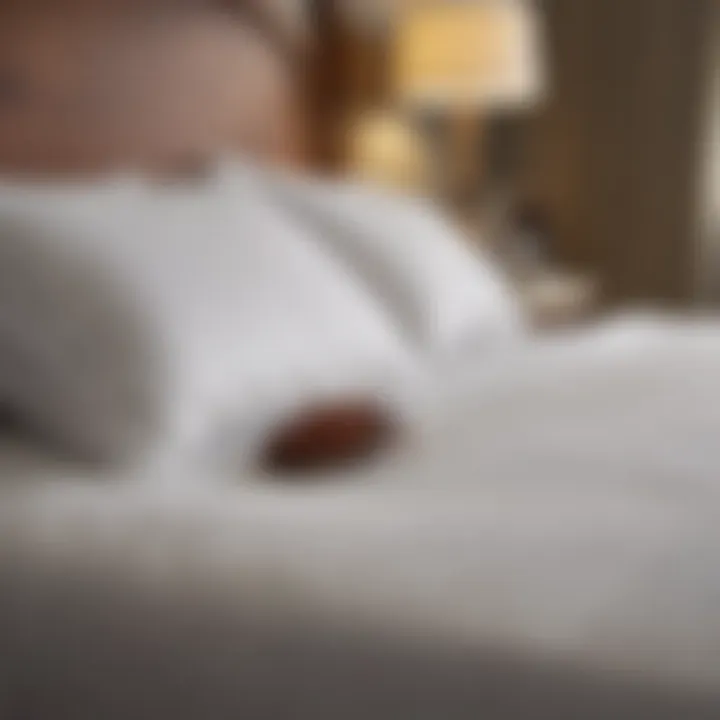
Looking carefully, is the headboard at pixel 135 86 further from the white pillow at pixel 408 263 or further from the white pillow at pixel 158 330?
the white pillow at pixel 158 330

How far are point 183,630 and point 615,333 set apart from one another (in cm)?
126

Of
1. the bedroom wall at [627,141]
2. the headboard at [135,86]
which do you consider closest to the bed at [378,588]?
the headboard at [135,86]

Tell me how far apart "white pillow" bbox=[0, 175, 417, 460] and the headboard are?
316mm

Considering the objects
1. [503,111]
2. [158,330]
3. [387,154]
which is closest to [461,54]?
[387,154]

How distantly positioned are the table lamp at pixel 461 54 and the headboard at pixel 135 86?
33 centimetres

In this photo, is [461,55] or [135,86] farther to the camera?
[461,55]

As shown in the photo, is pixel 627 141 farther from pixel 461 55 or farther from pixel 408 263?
pixel 408 263

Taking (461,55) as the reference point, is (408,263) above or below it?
below

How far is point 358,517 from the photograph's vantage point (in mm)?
1021

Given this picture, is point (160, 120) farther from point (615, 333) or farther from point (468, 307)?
point (615, 333)

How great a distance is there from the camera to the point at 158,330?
1231 mm

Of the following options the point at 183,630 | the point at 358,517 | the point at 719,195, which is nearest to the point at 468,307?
the point at 358,517

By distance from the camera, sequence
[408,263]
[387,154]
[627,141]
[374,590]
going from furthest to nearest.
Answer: [627,141] → [387,154] → [408,263] → [374,590]

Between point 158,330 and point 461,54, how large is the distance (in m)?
1.50
